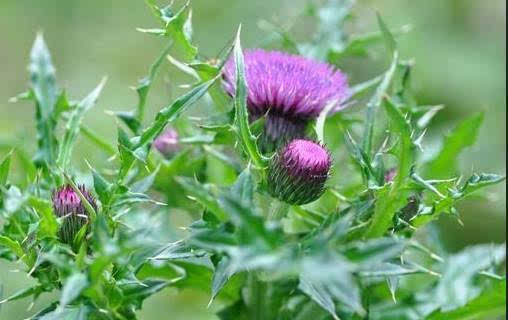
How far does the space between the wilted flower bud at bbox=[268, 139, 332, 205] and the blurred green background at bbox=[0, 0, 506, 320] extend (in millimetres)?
2550

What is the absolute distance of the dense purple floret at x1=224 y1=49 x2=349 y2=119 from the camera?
2.67 metres

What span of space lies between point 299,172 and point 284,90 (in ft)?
1.37

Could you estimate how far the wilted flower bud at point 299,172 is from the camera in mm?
2352

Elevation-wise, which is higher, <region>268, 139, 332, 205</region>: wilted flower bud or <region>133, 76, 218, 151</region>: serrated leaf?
<region>133, 76, 218, 151</region>: serrated leaf

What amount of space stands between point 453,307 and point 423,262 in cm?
69

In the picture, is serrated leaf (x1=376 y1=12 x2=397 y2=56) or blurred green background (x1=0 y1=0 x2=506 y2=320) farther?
blurred green background (x1=0 y1=0 x2=506 y2=320)

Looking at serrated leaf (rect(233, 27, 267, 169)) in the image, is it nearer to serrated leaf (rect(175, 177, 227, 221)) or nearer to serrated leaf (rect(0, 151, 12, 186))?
serrated leaf (rect(175, 177, 227, 221))

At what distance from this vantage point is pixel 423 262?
3543 mm

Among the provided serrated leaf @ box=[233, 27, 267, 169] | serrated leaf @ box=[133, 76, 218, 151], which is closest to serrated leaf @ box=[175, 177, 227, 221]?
serrated leaf @ box=[233, 27, 267, 169]

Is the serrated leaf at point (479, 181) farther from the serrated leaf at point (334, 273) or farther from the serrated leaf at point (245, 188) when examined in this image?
the serrated leaf at point (334, 273)

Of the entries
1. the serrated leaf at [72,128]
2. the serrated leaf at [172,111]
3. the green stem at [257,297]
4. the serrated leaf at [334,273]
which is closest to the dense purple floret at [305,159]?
the serrated leaf at [172,111]

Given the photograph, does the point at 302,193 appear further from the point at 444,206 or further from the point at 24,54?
the point at 24,54

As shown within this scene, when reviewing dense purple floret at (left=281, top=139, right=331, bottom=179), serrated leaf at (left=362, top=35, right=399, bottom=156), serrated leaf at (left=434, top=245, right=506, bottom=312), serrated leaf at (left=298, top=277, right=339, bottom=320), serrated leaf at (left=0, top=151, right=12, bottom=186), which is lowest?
serrated leaf at (left=434, top=245, right=506, bottom=312)

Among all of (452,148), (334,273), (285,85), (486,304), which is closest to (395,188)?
(285,85)
